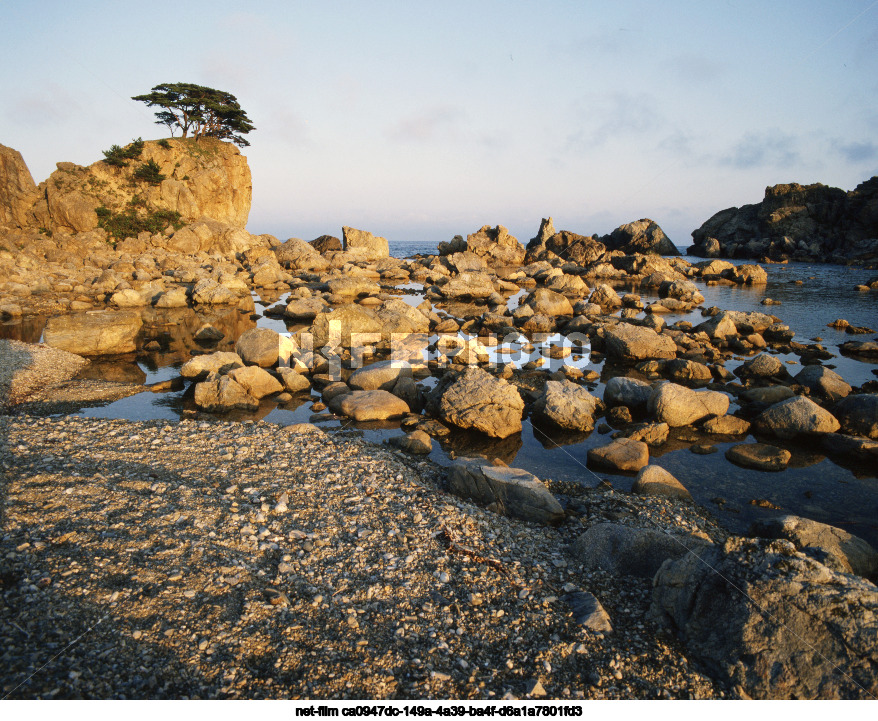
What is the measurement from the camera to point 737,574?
4992 millimetres

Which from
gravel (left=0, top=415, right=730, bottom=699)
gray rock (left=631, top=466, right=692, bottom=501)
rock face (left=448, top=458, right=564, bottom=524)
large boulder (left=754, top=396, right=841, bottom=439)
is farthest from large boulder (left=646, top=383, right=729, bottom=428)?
rock face (left=448, top=458, right=564, bottom=524)

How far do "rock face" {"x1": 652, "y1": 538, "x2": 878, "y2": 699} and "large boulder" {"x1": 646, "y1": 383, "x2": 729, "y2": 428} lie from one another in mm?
7426

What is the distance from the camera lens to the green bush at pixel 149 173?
51.1 metres

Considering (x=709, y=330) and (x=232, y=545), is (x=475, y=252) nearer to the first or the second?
(x=709, y=330)

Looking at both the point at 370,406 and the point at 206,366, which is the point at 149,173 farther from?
the point at 370,406

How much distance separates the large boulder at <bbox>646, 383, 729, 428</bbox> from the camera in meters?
12.3

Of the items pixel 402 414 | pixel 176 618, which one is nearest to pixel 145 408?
pixel 402 414

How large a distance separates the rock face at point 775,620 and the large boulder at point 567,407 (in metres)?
6.85

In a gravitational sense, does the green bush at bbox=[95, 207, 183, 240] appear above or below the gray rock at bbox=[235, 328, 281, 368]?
above

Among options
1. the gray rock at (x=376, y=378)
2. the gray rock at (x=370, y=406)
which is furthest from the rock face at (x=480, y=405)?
Result: the gray rock at (x=376, y=378)

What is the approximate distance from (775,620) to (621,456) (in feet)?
18.7

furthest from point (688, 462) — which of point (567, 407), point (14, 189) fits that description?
point (14, 189)

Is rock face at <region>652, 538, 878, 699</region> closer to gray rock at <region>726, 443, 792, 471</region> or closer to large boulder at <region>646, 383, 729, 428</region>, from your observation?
gray rock at <region>726, 443, 792, 471</region>

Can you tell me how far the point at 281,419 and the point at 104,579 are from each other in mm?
7637
